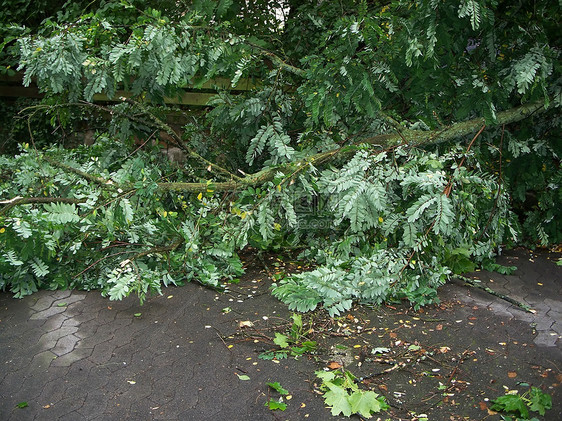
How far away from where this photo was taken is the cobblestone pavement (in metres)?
2.70

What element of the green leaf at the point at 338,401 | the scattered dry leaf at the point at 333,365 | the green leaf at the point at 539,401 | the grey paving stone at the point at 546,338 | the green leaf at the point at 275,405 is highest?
the green leaf at the point at 275,405

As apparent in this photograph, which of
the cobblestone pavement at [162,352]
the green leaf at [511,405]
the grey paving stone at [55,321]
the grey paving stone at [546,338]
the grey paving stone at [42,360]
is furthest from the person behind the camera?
the grey paving stone at [55,321]

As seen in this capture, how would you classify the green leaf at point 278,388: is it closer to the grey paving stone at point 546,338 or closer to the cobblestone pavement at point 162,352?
the cobblestone pavement at point 162,352

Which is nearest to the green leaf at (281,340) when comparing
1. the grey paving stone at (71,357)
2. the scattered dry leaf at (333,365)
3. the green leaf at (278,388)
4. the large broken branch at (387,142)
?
the scattered dry leaf at (333,365)

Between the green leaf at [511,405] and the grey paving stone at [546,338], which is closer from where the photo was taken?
the green leaf at [511,405]

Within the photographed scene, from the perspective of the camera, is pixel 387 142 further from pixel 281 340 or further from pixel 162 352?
pixel 162 352

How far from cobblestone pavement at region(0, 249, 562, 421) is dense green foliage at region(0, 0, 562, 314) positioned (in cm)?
22

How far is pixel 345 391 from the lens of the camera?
2.76 m

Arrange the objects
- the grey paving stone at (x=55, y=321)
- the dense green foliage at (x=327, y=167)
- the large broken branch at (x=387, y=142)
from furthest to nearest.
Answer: the large broken branch at (x=387, y=142)
the dense green foliage at (x=327, y=167)
the grey paving stone at (x=55, y=321)

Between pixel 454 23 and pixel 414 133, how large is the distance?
1.05 m

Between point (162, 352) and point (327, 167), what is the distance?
2.25m

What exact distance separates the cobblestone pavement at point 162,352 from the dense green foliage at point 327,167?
224 millimetres

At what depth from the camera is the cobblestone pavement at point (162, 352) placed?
8.85 ft

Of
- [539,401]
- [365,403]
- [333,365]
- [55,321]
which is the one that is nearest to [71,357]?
[55,321]
